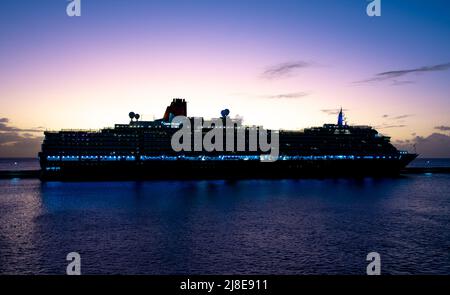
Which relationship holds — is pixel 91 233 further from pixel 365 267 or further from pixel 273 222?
pixel 365 267

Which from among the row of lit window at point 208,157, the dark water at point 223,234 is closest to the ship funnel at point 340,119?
the row of lit window at point 208,157

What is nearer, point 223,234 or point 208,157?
point 223,234

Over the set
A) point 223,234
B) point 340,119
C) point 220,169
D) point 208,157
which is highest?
point 340,119

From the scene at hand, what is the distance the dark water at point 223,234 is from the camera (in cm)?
2322

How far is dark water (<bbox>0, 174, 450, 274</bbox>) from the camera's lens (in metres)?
23.2

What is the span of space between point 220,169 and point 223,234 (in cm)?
6821

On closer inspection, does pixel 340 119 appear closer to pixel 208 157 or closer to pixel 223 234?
pixel 208 157

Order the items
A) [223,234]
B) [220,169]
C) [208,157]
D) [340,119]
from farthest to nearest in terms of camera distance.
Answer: [340,119]
[208,157]
[220,169]
[223,234]

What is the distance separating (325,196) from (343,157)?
56.4 m

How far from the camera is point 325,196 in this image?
58.7 metres

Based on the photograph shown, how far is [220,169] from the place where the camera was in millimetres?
99562

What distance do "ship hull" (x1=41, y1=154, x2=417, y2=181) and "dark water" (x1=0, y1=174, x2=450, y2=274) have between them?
37160 mm

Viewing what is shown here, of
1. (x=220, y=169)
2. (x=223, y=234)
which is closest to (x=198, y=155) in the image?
(x=220, y=169)

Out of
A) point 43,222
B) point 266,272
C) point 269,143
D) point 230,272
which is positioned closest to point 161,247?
point 230,272
